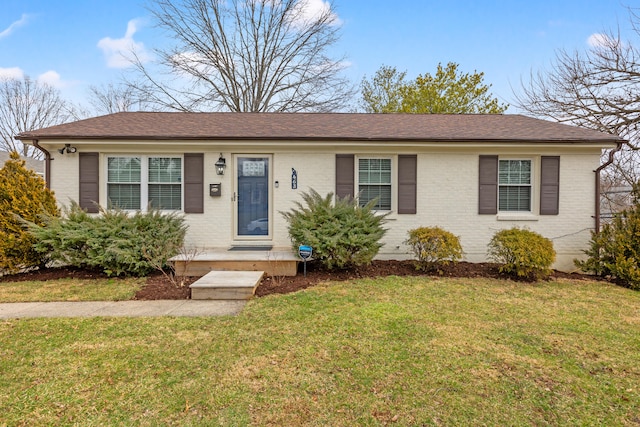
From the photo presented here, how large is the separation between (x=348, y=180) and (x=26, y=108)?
27.6 m

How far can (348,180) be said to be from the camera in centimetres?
754

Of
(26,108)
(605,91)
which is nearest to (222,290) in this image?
(605,91)

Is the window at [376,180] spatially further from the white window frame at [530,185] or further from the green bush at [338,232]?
the white window frame at [530,185]

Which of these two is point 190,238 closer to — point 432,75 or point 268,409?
point 268,409

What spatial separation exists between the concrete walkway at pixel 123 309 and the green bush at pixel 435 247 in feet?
12.0

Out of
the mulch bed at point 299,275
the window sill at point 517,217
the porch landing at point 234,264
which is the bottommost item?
the mulch bed at point 299,275

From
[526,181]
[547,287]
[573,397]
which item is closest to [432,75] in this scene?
[526,181]

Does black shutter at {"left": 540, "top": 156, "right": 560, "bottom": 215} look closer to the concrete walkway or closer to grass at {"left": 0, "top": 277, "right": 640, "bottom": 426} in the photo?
grass at {"left": 0, "top": 277, "right": 640, "bottom": 426}

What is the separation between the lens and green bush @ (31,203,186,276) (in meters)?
5.95

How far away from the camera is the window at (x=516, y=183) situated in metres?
7.58

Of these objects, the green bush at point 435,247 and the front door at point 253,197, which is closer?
the green bush at point 435,247

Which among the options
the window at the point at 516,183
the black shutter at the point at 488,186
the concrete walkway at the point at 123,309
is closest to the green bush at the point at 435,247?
the black shutter at the point at 488,186

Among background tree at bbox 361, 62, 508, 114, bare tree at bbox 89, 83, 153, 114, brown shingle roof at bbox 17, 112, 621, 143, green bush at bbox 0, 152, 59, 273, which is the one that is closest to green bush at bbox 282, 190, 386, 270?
brown shingle roof at bbox 17, 112, 621, 143

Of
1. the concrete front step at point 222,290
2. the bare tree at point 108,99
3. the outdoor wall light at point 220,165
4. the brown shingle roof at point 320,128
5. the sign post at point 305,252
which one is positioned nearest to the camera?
the concrete front step at point 222,290
